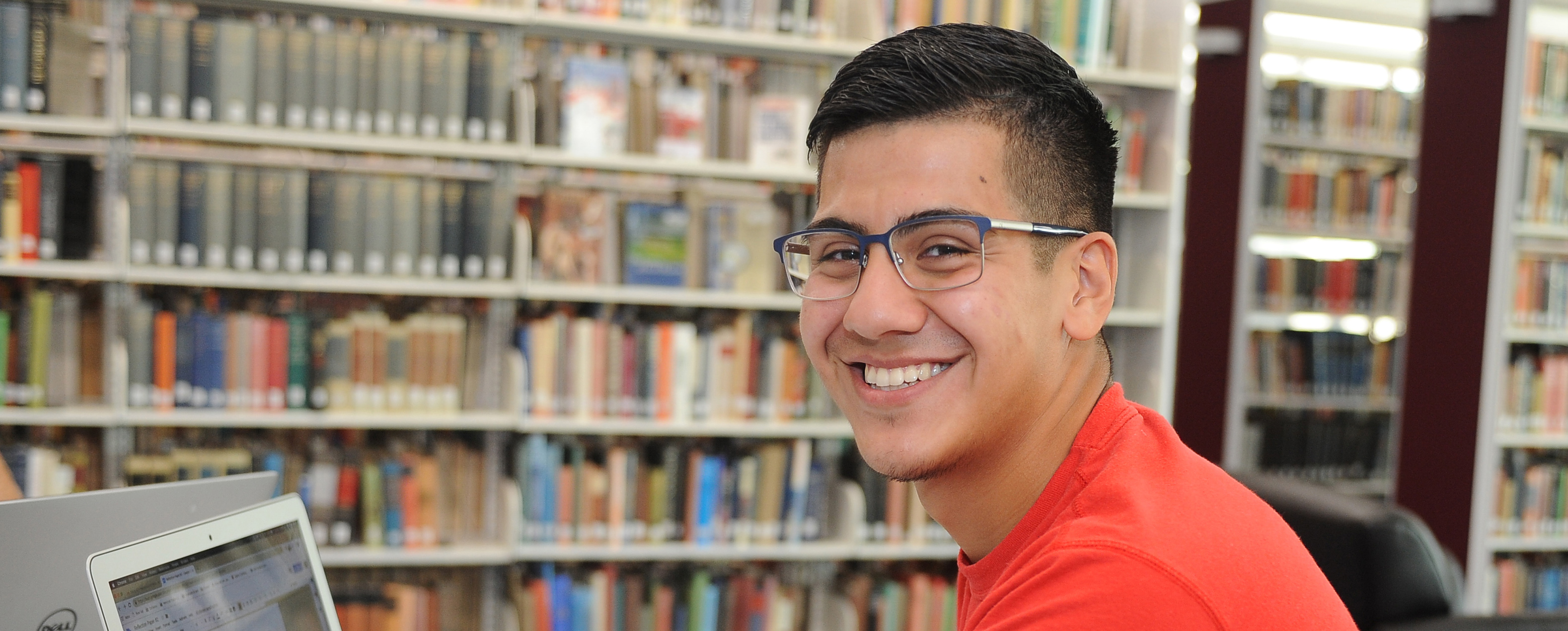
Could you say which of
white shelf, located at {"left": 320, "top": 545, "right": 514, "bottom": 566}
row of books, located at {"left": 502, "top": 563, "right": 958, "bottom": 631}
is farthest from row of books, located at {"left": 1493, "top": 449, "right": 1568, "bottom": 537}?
white shelf, located at {"left": 320, "top": 545, "right": 514, "bottom": 566}

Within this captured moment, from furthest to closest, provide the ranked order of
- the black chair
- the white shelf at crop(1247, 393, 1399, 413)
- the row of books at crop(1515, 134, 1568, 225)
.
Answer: the white shelf at crop(1247, 393, 1399, 413), the row of books at crop(1515, 134, 1568, 225), the black chair

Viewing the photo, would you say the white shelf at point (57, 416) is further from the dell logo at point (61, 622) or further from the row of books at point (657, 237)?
the dell logo at point (61, 622)

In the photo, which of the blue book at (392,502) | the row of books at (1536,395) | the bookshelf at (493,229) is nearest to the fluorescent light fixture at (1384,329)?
the row of books at (1536,395)

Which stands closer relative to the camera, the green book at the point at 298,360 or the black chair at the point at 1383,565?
the black chair at the point at 1383,565

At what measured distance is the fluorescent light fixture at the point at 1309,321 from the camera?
15.6 feet

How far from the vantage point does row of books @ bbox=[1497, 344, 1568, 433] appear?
12.5 feet

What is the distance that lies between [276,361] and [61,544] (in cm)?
186

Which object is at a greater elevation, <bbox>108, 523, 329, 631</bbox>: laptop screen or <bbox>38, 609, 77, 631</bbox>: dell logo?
<bbox>108, 523, 329, 631</bbox>: laptop screen

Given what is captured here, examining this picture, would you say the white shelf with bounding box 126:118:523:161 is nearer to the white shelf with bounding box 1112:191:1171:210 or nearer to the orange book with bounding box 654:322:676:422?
the orange book with bounding box 654:322:676:422

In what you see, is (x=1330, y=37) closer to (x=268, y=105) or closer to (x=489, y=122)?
(x=489, y=122)

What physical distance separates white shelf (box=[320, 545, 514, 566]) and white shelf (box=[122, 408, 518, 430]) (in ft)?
1.09

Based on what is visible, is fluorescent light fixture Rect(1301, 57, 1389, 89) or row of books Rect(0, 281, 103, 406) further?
fluorescent light fixture Rect(1301, 57, 1389, 89)

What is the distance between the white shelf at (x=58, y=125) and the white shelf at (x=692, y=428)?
1.29 m

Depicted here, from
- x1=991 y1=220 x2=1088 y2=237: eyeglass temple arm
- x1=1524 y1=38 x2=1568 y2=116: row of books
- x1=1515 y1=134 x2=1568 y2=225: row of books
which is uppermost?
x1=1524 y1=38 x2=1568 y2=116: row of books
